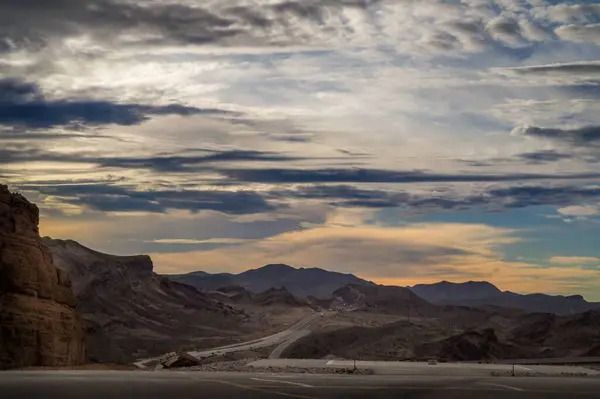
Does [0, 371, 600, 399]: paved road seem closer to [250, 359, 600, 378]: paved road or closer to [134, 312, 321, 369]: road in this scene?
[250, 359, 600, 378]: paved road

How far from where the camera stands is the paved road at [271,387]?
31.0 metres

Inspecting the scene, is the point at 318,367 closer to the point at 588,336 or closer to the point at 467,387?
the point at 467,387

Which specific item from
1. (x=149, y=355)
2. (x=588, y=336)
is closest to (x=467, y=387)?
(x=149, y=355)

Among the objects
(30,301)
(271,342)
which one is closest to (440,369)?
(30,301)

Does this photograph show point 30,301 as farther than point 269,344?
No

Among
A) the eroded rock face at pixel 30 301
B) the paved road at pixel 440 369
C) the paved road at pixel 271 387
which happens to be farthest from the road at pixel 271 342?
the paved road at pixel 271 387

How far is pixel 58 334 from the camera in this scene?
189ft

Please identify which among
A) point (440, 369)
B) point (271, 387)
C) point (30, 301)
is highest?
point (30, 301)

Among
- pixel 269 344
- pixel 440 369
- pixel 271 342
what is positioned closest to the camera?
pixel 440 369

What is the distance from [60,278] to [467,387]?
36625mm

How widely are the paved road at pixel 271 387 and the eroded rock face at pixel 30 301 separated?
1371 centimetres

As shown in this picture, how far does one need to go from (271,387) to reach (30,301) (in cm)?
2784

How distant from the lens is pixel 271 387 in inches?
1362

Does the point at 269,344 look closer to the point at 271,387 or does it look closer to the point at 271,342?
the point at 271,342
